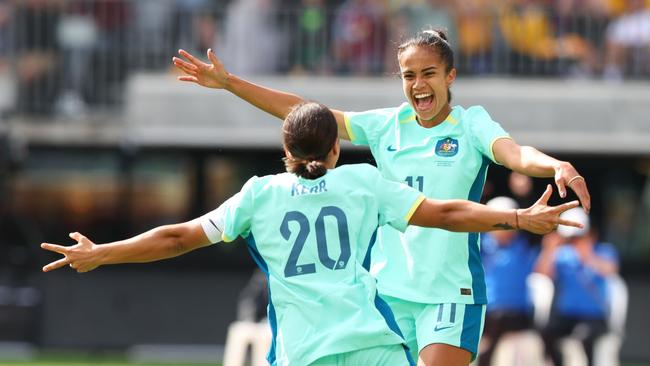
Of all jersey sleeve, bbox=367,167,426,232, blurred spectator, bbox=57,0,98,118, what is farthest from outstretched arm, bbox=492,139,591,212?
blurred spectator, bbox=57,0,98,118

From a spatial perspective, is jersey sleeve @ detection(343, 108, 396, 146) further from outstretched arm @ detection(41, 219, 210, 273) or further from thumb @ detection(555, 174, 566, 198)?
outstretched arm @ detection(41, 219, 210, 273)

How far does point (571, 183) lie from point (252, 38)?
1245cm

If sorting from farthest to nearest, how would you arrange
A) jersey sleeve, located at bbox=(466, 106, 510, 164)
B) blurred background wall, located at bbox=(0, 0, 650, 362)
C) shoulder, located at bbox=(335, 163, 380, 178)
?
1. blurred background wall, located at bbox=(0, 0, 650, 362)
2. jersey sleeve, located at bbox=(466, 106, 510, 164)
3. shoulder, located at bbox=(335, 163, 380, 178)

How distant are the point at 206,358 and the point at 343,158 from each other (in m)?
3.31

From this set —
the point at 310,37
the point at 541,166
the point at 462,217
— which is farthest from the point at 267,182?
the point at 310,37

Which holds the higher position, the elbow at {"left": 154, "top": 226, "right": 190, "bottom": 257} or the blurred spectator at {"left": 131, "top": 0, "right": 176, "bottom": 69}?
the blurred spectator at {"left": 131, "top": 0, "right": 176, "bottom": 69}

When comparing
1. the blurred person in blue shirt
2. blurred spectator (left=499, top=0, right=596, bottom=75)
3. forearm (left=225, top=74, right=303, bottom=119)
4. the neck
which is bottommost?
the blurred person in blue shirt

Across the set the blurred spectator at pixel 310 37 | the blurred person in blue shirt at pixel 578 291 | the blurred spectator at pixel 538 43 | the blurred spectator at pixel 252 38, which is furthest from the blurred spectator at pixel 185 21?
the blurred person in blue shirt at pixel 578 291

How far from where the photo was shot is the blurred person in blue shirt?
1443 cm

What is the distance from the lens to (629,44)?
17.6 m

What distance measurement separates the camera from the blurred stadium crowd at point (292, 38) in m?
17.7

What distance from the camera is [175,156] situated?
20328 mm

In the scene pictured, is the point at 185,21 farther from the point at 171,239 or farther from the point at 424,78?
the point at 171,239

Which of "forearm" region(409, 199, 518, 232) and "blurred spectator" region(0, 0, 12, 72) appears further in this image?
"blurred spectator" region(0, 0, 12, 72)
